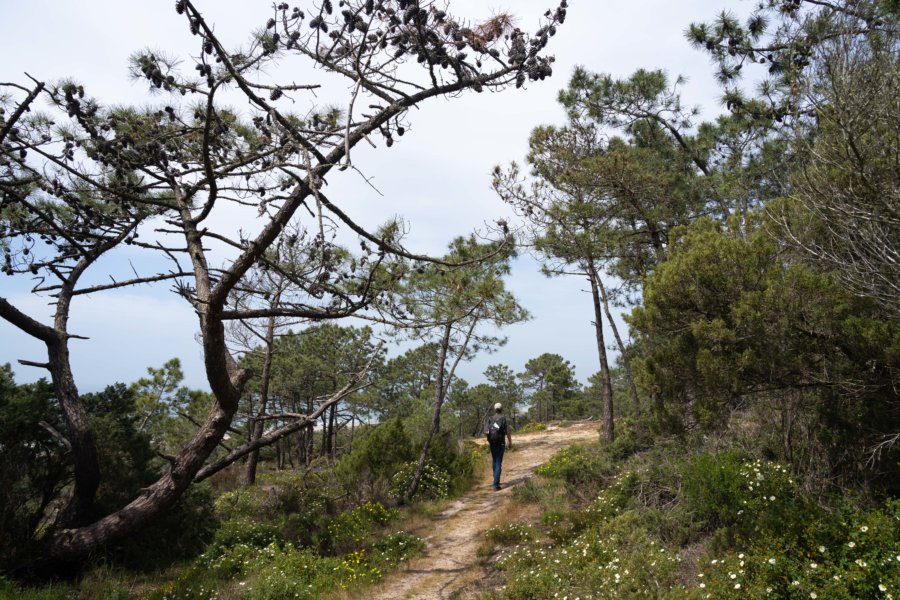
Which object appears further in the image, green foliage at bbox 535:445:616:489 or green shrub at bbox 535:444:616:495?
green foliage at bbox 535:445:616:489

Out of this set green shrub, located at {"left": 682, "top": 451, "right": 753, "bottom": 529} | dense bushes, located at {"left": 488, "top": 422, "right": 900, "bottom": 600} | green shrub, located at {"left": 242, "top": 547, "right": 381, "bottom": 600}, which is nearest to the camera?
dense bushes, located at {"left": 488, "top": 422, "right": 900, "bottom": 600}

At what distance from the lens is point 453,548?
24.7 ft

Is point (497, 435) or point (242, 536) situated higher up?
point (497, 435)

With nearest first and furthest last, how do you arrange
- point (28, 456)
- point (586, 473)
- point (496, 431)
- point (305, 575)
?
point (305, 575) → point (28, 456) → point (586, 473) → point (496, 431)

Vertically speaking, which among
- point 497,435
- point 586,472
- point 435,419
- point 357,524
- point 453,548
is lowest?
point 453,548

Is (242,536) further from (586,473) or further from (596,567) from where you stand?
(586,473)

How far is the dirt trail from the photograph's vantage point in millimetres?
6078

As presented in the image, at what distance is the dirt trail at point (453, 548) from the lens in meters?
6.08

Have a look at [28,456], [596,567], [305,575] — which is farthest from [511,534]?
[28,456]

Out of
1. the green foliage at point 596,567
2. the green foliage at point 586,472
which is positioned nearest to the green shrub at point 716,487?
the green foliage at point 596,567

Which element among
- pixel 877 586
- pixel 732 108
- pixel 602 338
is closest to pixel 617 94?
pixel 732 108

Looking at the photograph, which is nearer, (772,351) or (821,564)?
(821,564)

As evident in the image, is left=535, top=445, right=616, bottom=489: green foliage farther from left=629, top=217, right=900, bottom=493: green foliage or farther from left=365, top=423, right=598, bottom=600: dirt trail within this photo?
left=629, top=217, right=900, bottom=493: green foliage

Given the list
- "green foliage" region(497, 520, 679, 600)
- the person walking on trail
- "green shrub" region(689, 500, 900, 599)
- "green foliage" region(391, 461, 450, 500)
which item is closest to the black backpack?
the person walking on trail
